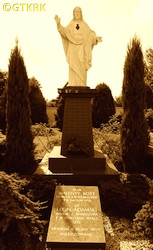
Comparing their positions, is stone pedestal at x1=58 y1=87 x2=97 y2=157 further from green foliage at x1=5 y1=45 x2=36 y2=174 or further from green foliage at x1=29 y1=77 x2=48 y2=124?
green foliage at x1=29 y1=77 x2=48 y2=124

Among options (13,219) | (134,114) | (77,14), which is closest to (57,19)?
(77,14)

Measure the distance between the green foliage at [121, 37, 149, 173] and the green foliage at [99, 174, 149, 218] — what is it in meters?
2.13

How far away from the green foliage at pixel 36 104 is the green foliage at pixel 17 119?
9.23m

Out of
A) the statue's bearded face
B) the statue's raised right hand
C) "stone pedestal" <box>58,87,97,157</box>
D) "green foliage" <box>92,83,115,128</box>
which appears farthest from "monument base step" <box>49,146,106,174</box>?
"green foliage" <box>92,83,115,128</box>

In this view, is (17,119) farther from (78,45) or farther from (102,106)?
(102,106)

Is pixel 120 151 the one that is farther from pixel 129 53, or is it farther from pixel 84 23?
pixel 84 23

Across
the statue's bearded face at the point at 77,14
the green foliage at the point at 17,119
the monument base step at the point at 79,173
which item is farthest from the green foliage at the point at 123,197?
the statue's bearded face at the point at 77,14

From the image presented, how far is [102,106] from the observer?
53.4ft

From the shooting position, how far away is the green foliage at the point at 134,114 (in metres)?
7.99

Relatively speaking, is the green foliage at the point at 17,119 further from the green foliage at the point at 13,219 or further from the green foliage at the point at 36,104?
the green foliage at the point at 36,104

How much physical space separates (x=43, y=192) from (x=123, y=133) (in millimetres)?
3833

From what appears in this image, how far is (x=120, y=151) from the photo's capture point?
8500 millimetres

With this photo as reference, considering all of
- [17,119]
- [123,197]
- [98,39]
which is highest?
[98,39]

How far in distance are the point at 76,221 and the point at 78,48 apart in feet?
18.5
